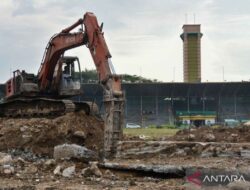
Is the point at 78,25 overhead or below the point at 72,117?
overhead

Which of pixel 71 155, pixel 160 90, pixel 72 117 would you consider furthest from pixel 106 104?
pixel 160 90

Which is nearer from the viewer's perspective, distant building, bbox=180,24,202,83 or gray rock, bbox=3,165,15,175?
gray rock, bbox=3,165,15,175

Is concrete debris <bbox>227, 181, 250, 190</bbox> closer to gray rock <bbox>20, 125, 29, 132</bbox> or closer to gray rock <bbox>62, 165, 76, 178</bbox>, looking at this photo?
gray rock <bbox>62, 165, 76, 178</bbox>

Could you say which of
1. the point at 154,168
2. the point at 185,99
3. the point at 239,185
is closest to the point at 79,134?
the point at 154,168

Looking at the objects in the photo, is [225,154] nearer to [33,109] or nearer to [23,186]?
[23,186]

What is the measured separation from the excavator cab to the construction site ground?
14.9 ft

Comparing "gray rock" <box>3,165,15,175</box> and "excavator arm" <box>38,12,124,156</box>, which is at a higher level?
"excavator arm" <box>38,12,124,156</box>

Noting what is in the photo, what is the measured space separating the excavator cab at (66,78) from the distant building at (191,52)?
7652cm

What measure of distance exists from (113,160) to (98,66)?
4.55m

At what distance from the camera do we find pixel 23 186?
437 inches

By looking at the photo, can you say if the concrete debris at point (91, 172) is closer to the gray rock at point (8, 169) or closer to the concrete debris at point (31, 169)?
the concrete debris at point (31, 169)

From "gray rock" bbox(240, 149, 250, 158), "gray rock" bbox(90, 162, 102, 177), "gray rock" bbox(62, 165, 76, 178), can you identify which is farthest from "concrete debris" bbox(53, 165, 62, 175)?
"gray rock" bbox(240, 149, 250, 158)

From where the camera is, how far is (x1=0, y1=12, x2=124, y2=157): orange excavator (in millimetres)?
18891

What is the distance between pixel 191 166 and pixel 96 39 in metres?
8.05
